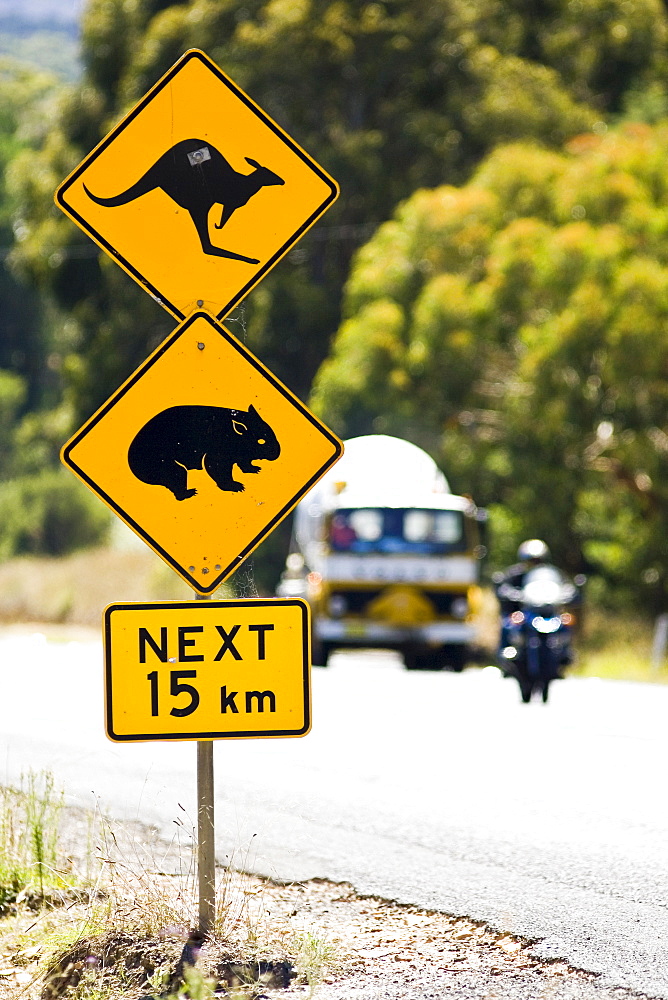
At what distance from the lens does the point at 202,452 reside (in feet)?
17.8

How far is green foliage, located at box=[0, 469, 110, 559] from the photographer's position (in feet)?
147

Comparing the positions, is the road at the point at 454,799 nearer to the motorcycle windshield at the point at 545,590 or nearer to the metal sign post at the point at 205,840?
the motorcycle windshield at the point at 545,590

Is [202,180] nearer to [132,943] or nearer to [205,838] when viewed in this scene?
[205,838]

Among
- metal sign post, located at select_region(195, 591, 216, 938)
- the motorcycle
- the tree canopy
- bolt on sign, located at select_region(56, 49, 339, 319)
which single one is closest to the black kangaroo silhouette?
bolt on sign, located at select_region(56, 49, 339, 319)

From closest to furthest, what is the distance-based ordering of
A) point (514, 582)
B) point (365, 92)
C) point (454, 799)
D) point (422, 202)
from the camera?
point (454, 799) → point (514, 582) → point (422, 202) → point (365, 92)

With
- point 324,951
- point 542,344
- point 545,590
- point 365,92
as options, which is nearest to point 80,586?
point 365,92

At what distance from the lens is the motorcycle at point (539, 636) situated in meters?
14.4

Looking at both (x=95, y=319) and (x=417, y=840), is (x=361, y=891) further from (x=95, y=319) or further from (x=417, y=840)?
(x=95, y=319)

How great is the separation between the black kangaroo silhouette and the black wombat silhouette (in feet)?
2.49

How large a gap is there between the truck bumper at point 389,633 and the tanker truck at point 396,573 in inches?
0.6

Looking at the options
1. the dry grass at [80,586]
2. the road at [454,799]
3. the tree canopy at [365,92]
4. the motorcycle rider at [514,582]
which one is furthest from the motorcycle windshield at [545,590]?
the tree canopy at [365,92]

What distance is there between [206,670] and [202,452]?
31.4 inches

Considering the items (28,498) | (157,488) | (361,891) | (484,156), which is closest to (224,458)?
(157,488)

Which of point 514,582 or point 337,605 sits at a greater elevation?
point 514,582
